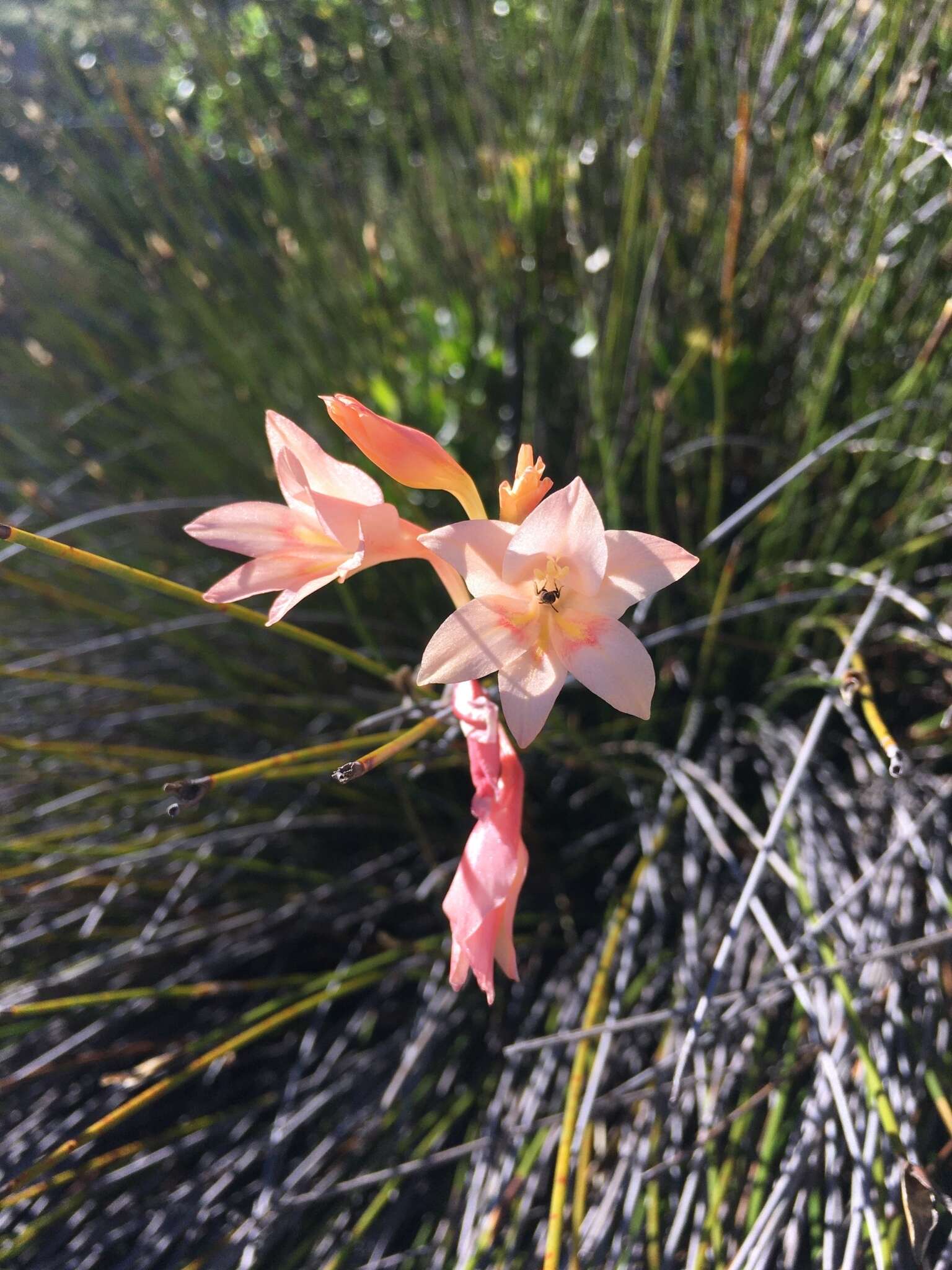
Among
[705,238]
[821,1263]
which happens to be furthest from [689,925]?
[705,238]

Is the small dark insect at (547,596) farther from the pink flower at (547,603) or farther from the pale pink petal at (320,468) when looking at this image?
the pale pink petal at (320,468)

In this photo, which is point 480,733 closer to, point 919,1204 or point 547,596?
point 547,596

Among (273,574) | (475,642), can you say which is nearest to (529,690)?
(475,642)

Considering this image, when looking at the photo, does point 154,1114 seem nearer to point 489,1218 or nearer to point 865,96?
point 489,1218

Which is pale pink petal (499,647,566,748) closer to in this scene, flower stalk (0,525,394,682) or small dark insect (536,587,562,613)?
small dark insect (536,587,562,613)

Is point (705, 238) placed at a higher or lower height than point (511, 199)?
lower

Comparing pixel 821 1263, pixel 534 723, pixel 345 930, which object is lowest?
Result: pixel 821 1263

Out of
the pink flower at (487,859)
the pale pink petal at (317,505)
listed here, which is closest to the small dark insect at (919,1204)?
the pink flower at (487,859)
